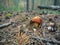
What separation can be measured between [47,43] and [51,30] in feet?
2.48

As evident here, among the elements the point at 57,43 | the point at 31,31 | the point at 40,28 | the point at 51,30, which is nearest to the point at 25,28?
the point at 31,31

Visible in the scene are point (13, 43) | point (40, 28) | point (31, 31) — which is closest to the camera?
point (13, 43)

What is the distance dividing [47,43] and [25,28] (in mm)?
892

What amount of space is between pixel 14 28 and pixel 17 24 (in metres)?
0.31

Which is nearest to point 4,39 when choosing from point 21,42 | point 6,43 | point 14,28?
point 6,43

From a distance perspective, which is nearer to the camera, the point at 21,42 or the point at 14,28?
the point at 21,42

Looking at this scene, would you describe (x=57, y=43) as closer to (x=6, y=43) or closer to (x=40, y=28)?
(x=40, y=28)

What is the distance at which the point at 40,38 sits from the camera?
3.08 m

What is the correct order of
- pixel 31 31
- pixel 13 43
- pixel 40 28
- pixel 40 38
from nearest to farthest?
pixel 13 43 < pixel 40 38 < pixel 31 31 < pixel 40 28

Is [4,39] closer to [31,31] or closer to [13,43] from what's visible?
[13,43]

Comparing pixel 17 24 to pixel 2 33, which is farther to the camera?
pixel 17 24

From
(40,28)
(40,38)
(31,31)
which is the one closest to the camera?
(40,38)

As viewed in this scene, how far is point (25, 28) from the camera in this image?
11.7ft

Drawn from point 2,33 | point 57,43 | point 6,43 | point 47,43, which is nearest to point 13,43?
point 6,43
